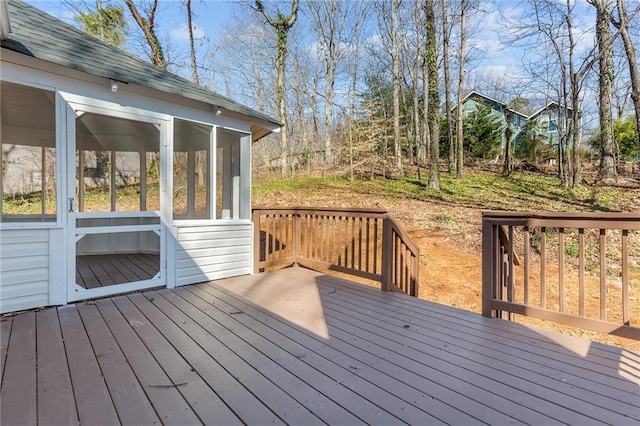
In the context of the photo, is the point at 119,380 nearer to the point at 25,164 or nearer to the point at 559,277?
the point at 559,277

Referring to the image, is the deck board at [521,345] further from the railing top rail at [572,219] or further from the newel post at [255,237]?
the newel post at [255,237]

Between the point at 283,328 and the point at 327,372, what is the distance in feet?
2.60

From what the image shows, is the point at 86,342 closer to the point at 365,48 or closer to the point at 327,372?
the point at 327,372

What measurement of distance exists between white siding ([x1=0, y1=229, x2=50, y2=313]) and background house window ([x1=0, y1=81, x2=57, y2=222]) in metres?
1.60

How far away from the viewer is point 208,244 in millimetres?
4250

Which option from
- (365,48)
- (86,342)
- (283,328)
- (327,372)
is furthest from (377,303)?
(365,48)

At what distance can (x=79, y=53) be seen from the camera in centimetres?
330

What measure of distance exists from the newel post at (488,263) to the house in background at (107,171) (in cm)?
302

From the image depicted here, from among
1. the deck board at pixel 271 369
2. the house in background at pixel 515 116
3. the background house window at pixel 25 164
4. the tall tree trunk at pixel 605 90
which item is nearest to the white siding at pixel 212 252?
the deck board at pixel 271 369

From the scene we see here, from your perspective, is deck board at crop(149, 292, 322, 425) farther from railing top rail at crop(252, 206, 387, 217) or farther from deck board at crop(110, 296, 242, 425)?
railing top rail at crop(252, 206, 387, 217)

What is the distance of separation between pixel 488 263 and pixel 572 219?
75 centimetres

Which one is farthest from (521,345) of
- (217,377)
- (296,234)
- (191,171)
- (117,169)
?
(117,169)

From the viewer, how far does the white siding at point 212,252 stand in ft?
13.2

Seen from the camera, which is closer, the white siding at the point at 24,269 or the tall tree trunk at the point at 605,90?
the white siding at the point at 24,269
